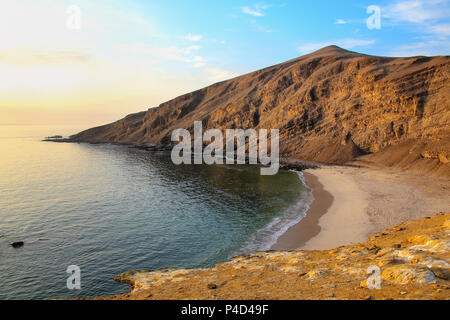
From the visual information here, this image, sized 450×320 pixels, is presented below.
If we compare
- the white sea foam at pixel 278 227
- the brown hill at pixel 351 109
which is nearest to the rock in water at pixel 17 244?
the white sea foam at pixel 278 227

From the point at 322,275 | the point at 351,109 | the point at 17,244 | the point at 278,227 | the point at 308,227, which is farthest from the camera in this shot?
the point at 351,109

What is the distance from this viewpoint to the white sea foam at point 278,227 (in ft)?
80.7

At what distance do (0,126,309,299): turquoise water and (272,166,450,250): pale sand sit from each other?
Answer: 2.39m

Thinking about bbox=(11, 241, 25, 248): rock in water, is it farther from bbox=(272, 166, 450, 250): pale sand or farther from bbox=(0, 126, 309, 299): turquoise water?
bbox=(272, 166, 450, 250): pale sand

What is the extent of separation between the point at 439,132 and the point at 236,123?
5908 centimetres

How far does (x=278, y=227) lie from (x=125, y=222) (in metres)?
16.1

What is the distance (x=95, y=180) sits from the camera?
180ft

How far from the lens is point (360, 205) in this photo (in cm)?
3434

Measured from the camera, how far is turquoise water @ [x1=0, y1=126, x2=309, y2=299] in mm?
20312

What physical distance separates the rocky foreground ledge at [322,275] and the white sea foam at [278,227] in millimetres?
2885

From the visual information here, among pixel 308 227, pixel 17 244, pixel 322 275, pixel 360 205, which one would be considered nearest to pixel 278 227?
pixel 308 227

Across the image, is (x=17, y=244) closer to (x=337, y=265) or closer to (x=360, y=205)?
(x=337, y=265)

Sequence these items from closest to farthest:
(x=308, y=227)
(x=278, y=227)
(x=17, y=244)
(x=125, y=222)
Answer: (x=17, y=244) → (x=308, y=227) → (x=278, y=227) → (x=125, y=222)
